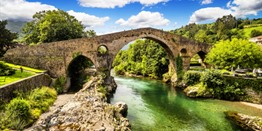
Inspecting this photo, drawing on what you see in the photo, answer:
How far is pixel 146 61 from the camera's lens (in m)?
53.2

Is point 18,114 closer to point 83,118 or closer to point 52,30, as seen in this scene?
point 83,118

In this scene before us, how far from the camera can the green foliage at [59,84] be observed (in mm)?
27380

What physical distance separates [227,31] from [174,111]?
51.8m

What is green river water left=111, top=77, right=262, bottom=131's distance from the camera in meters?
19.9

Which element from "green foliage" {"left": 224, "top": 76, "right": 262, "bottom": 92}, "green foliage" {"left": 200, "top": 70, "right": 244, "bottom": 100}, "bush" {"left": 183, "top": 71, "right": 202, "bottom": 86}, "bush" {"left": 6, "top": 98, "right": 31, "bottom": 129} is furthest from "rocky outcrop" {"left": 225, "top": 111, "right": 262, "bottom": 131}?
"bush" {"left": 6, "top": 98, "right": 31, "bottom": 129}

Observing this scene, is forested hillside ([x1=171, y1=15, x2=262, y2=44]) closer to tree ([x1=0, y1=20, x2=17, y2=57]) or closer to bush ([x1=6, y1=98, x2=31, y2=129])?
tree ([x1=0, y1=20, x2=17, y2=57])

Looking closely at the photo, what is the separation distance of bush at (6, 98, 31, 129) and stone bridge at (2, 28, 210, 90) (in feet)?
55.6

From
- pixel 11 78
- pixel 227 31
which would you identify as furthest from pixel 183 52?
pixel 227 31

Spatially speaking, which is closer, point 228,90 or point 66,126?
point 66,126

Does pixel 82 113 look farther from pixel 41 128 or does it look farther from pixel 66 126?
pixel 41 128

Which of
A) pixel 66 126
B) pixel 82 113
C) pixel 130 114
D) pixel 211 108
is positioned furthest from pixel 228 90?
pixel 66 126

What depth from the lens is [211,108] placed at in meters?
25.7

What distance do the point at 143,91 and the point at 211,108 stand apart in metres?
12.0

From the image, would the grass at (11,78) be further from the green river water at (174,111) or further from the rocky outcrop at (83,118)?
the green river water at (174,111)
